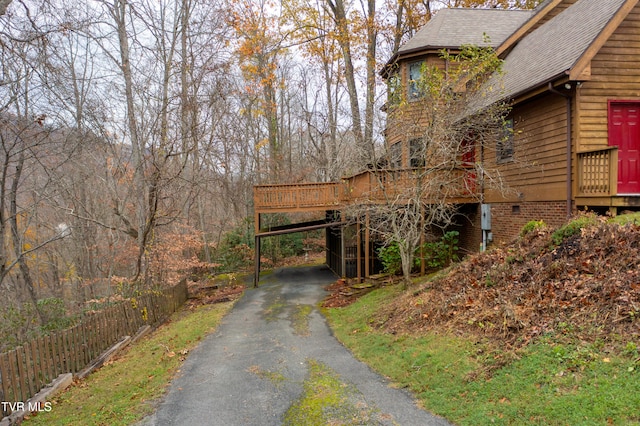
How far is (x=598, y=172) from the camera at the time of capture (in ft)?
28.5

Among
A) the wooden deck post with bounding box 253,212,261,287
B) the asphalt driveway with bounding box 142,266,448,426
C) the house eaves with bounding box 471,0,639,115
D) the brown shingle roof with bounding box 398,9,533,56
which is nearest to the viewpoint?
the asphalt driveway with bounding box 142,266,448,426

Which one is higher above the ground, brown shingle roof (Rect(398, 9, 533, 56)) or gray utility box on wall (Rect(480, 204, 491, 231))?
brown shingle roof (Rect(398, 9, 533, 56))

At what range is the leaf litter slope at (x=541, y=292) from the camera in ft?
16.9

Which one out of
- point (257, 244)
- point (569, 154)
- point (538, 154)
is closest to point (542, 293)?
point (569, 154)

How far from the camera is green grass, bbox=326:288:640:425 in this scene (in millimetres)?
3863

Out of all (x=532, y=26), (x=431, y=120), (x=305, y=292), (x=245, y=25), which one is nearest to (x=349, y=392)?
(x=431, y=120)

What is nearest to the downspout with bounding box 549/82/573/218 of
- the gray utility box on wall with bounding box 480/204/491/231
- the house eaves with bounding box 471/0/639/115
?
the house eaves with bounding box 471/0/639/115

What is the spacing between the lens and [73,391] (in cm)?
702

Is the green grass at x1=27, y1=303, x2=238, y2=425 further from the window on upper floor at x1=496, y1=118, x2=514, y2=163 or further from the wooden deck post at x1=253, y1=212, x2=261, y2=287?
the window on upper floor at x1=496, y1=118, x2=514, y2=163

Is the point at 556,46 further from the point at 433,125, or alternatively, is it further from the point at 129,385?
the point at 129,385

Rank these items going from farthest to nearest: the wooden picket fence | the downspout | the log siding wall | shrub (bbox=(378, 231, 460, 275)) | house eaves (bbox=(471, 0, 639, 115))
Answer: shrub (bbox=(378, 231, 460, 275))
the log siding wall
the downspout
house eaves (bbox=(471, 0, 639, 115))
the wooden picket fence

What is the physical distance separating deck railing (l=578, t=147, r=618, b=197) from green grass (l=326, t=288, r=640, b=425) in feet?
16.6

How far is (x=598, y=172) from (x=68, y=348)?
11780 millimetres

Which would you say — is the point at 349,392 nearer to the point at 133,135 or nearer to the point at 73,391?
the point at 73,391
